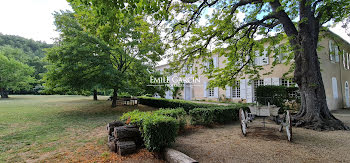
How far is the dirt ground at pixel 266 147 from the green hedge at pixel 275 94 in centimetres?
459

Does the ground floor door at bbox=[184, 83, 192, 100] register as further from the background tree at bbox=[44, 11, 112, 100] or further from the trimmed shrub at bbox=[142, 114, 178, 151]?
the trimmed shrub at bbox=[142, 114, 178, 151]

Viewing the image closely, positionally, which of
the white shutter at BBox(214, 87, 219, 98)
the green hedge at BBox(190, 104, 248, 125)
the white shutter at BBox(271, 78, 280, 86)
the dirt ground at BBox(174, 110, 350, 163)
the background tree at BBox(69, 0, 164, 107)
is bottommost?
the dirt ground at BBox(174, 110, 350, 163)

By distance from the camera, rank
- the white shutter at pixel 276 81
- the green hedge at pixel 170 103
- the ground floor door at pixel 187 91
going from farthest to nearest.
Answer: the ground floor door at pixel 187 91
the white shutter at pixel 276 81
the green hedge at pixel 170 103

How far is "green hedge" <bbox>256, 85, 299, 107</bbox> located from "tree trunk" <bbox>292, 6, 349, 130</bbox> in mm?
3415

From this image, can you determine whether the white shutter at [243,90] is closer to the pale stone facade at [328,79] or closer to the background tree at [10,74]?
the pale stone facade at [328,79]

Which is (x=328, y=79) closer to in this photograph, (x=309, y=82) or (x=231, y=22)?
(x=309, y=82)

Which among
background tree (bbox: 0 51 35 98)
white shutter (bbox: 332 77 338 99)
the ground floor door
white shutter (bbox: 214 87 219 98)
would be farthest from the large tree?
background tree (bbox: 0 51 35 98)

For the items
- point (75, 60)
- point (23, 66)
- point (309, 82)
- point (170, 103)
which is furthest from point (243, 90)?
point (23, 66)

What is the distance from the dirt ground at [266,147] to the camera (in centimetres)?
288

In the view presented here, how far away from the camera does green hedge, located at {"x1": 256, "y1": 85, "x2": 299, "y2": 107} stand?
8875mm

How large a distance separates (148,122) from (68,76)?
7139 millimetres

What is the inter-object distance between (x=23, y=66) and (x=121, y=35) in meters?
26.2

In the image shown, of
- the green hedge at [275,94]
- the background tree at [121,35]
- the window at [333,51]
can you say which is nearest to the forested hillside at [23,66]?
the background tree at [121,35]

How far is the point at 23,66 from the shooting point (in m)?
22.9
